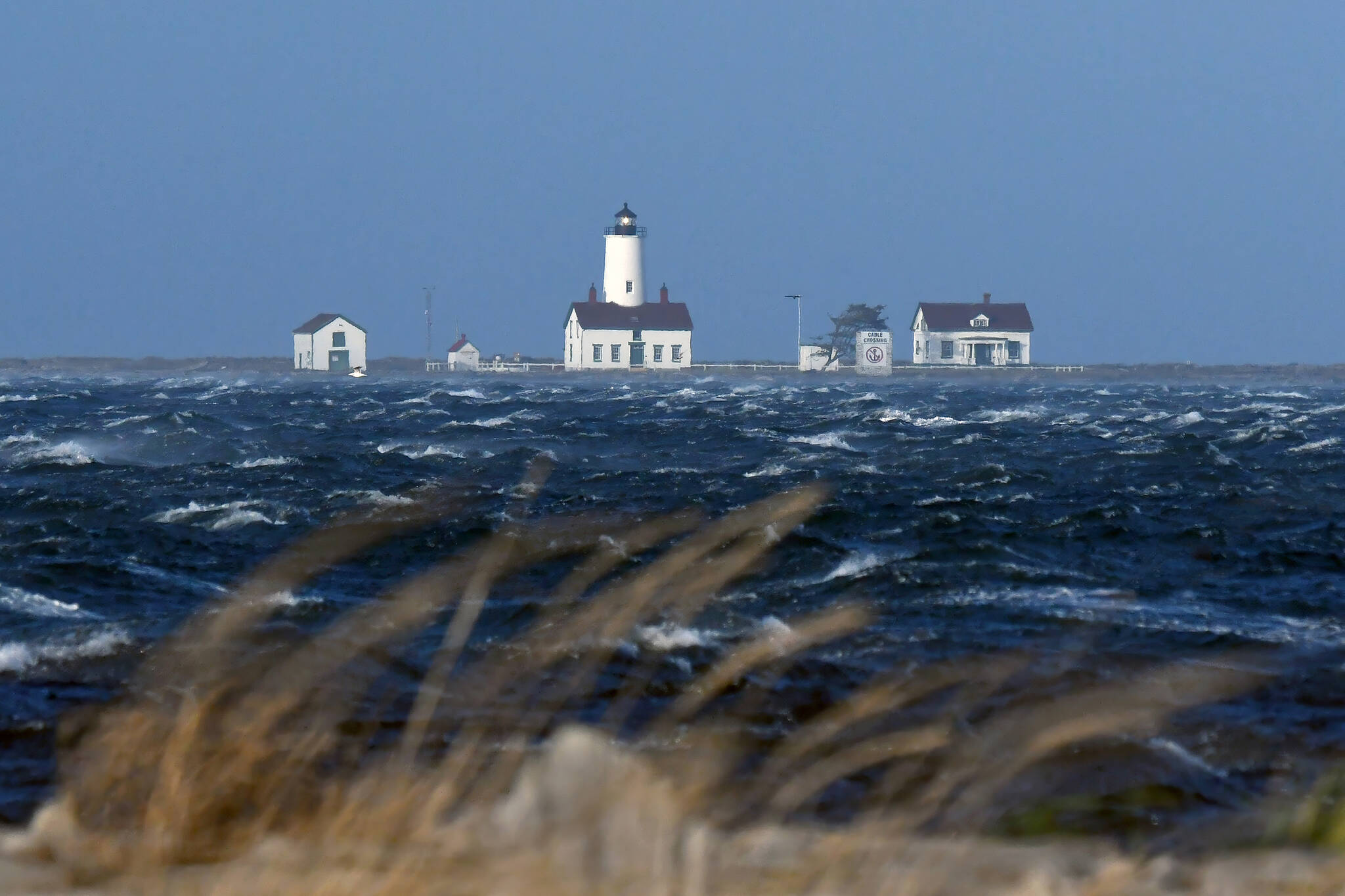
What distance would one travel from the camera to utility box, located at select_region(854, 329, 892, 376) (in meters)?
90.4

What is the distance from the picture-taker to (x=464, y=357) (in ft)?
332

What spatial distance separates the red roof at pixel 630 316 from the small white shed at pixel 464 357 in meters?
14.7

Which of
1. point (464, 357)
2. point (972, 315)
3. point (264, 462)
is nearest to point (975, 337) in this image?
point (972, 315)

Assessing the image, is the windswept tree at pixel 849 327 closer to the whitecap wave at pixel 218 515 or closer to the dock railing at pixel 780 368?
the dock railing at pixel 780 368

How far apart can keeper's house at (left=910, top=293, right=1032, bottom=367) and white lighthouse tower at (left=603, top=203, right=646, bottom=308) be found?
18.5 metres

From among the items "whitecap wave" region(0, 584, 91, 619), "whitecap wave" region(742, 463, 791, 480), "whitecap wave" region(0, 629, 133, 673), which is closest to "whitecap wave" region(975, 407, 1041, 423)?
"whitecap wave" region(742, 463, 791, 480)

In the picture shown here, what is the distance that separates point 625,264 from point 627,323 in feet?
14.5

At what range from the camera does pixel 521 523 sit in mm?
16203

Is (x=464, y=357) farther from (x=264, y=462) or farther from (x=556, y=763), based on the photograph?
(x=556, y=763)

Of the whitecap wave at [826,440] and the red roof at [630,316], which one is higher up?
the red roof at [630,316]

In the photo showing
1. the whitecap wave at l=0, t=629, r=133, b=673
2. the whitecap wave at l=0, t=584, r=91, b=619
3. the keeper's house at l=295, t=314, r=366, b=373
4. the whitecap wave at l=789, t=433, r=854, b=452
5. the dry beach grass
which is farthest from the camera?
the keeper's house at l=295, t=314, r=366, b=373

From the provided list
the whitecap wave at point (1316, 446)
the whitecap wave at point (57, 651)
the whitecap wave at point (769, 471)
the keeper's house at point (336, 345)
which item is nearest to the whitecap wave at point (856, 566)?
the whitecap wave at point (57, 651)

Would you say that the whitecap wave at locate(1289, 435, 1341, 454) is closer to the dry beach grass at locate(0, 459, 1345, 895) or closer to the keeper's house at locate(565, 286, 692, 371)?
the dry beach grass at locate(0, 459, 1345, 895)

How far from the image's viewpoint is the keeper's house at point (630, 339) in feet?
287
